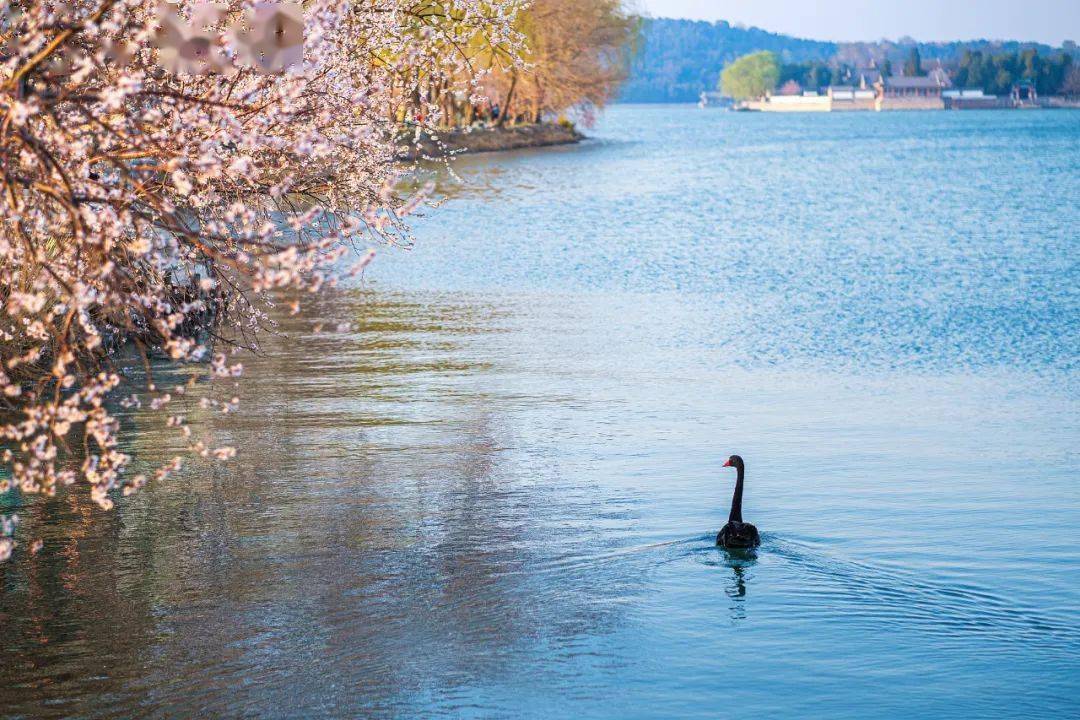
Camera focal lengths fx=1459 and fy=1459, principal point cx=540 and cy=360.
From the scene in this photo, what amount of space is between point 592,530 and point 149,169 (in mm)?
6608

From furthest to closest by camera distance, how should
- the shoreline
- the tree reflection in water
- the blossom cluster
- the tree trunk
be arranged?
the tree trunk < the shoreline < the tree reflection in water < the blossom cluster

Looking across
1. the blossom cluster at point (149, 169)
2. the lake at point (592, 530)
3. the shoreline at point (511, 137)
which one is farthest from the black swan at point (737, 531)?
the shoreline at point (511, 137)

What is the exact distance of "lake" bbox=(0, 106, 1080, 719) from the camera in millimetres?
9984

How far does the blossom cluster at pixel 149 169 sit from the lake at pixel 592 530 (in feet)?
4.15

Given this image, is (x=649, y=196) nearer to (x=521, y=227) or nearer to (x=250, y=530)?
(x=521, y=227)

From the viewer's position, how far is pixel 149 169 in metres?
7.46

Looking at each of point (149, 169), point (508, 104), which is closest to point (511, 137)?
point (508, 104)

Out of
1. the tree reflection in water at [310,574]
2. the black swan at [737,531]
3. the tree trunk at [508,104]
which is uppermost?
the tree trunk at [508,104]

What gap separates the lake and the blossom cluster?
1264 mm

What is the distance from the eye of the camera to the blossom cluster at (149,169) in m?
7.24

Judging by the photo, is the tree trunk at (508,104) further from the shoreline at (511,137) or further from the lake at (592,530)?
the lake at (592,530)

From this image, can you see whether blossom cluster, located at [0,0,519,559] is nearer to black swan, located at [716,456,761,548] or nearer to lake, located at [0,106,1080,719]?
lake, located at [0,106,1080,719]

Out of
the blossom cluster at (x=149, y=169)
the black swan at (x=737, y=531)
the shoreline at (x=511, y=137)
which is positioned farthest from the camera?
the shoreline at (x=511, y=137)

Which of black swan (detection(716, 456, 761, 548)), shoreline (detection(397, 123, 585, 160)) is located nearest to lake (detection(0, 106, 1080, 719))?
black swan (detection(716, 456, 761, 548))
